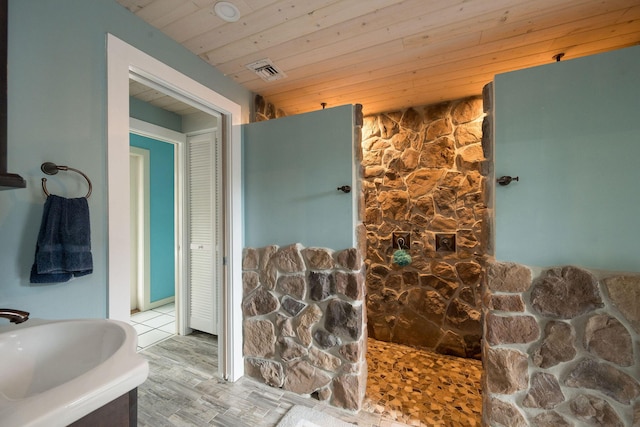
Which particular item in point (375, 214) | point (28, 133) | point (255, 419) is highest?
point (28, 133)

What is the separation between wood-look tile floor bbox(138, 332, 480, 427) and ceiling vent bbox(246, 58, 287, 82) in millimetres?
2352

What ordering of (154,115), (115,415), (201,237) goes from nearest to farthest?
(115,415)
(154,115)
(201,237)

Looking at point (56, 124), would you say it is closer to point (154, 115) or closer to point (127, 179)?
point (127, 179)

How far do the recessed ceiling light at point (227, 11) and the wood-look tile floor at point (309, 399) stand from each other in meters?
2.37

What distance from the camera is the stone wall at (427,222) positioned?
2268 mm

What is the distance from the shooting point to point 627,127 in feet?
3.91

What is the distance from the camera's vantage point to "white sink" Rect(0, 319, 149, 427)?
0.52 metres

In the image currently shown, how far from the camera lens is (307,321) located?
70.3 inches

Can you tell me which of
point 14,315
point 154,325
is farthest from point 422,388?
point 154,325

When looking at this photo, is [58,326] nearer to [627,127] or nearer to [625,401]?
[625,401]

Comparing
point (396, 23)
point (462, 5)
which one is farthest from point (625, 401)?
point (396, 23)

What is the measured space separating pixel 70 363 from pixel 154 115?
2547mm

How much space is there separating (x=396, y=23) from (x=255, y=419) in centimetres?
252

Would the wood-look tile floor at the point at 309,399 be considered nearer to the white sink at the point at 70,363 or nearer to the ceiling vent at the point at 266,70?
the white sink at the point at 70,363
